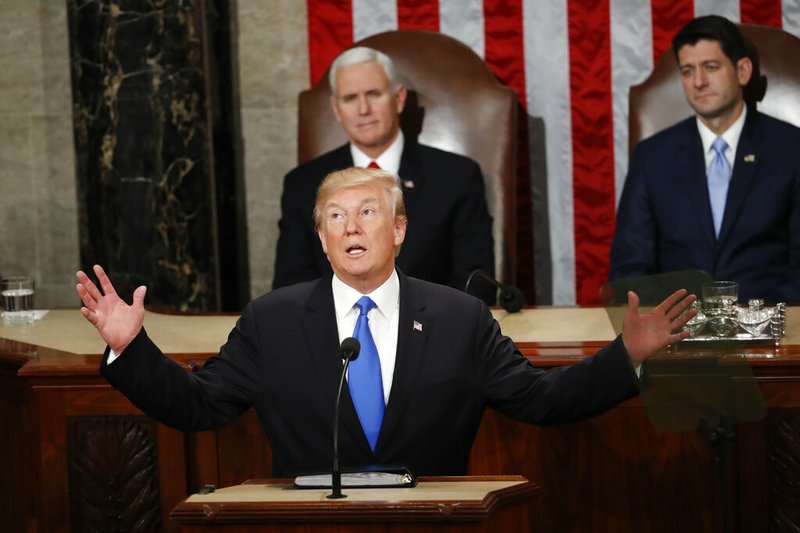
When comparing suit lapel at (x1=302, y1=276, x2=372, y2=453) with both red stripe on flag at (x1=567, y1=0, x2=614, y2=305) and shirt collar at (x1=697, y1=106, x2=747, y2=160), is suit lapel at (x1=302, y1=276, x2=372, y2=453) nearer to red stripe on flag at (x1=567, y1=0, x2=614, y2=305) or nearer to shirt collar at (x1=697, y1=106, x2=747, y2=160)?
shirt collar at (x1=697, y1=106, x2=747, y2=160)

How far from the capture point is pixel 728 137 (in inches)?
197

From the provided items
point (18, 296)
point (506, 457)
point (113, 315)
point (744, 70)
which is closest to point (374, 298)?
point (113, 315)

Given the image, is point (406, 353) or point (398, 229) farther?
point (398, 229)

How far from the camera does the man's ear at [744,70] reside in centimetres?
501

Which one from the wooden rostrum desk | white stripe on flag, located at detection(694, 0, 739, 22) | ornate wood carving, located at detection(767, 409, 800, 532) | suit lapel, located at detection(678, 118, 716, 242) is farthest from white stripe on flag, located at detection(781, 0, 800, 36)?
ornate wood carving, located at detection(767, 409, 800, 532)

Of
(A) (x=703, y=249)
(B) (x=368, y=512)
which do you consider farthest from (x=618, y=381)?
(A) (x=703, y=249)

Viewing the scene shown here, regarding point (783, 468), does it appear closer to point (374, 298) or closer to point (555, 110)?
point (374, 298)

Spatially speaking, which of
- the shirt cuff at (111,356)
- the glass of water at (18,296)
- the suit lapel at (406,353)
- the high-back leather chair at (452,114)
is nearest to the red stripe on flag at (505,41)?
the high-back leather chair at (452,114)

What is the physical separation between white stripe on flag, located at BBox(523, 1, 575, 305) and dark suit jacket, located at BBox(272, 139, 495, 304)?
2.81ft

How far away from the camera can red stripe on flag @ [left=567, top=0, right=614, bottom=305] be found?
580 centimetres

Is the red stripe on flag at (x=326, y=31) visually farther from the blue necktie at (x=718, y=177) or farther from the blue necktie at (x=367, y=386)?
the blue necktie at (x=367, y=386)

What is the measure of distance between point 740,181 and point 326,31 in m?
2.03

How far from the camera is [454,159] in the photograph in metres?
5.16

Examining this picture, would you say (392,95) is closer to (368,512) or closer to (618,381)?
(618,381)
